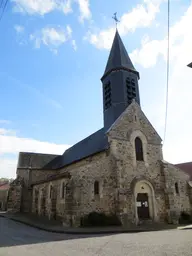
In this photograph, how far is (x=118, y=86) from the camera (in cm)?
1931

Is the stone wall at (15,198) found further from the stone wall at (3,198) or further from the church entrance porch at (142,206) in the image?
the church entrance porch at (142,206)

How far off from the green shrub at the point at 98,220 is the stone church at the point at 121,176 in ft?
1.13

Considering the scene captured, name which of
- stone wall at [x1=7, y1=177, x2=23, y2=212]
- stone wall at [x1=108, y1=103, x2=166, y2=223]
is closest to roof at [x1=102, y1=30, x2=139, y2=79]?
stone wall at [x1=108, y1=103, x2=166, y2=223]

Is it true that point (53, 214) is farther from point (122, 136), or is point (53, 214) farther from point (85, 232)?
point (122, 136)

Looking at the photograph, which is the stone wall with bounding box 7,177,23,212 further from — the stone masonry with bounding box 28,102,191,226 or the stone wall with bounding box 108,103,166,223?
the stone wall with bounding box 108,103,166,223

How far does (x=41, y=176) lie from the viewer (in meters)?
27.8

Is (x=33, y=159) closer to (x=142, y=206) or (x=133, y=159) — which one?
(x=133, y=159)

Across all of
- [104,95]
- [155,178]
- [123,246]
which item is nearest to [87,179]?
[155,178]

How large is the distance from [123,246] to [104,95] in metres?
15.1

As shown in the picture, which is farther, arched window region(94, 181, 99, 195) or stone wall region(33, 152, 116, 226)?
arched window region(94, 181, 99, 195)

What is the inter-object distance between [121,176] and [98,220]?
11.5ft

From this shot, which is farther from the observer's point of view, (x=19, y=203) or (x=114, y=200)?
(x=19, y=203)

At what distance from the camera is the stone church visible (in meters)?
14.7

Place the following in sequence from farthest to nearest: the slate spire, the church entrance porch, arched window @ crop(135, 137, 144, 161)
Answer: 1. the slate spire
2. arched window @ crop(135, 137, 144, 161)
3. the church entrance porch
